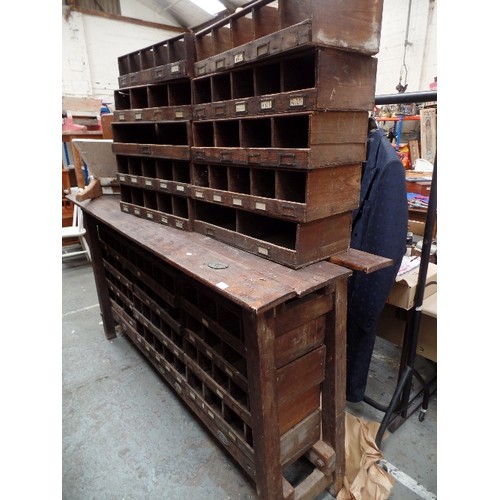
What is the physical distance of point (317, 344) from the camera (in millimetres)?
1373

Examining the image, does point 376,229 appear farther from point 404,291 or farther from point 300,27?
point 300,27

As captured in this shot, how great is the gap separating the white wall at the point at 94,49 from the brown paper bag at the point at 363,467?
24.1 ft

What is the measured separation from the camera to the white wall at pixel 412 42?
4734mm

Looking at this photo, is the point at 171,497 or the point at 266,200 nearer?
the point at 266,200

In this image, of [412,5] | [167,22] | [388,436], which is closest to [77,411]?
[388,436]

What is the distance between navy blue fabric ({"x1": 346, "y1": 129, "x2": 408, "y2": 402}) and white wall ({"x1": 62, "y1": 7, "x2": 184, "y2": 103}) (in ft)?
22.7

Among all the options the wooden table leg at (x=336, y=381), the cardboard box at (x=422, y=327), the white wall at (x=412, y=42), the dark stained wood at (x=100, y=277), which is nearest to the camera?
the wooden table leg at (x=336, y=381)

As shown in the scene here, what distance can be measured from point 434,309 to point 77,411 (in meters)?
2.16

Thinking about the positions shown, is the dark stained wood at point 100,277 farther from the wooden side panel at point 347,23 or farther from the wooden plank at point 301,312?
the wooden side panel at point 347,23

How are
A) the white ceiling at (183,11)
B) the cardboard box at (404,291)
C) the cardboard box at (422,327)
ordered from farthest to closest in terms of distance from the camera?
the white ceiling at (183,11), the cardboard box at (422,327), the cardboard box at (404,291)

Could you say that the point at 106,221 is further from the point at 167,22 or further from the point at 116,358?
the point at 167,22

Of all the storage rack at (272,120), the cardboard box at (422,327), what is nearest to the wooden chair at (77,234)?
the storage rack at (272,120)

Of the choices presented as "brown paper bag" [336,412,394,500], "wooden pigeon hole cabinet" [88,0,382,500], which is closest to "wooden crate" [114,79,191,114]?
"wooden pigeon hole cabinet" [88,0,382,500]

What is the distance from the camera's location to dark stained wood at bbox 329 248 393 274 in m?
1.18
